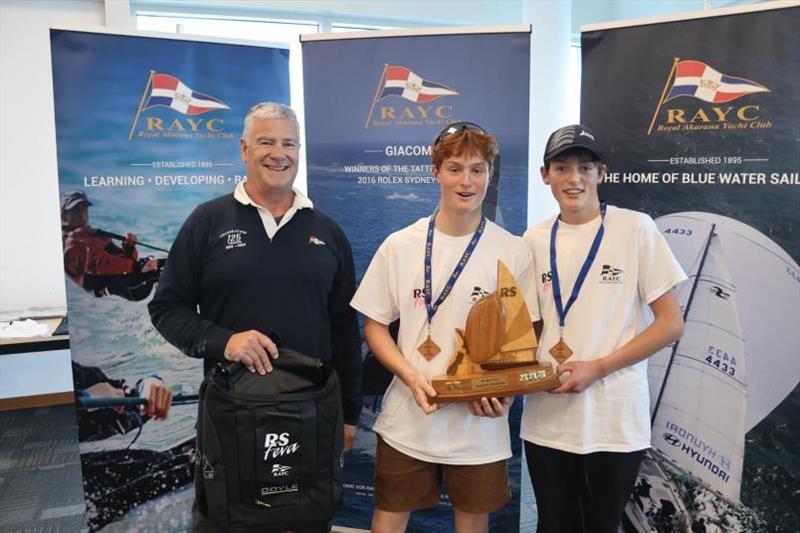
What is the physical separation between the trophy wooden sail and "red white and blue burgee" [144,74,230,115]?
5.01ft

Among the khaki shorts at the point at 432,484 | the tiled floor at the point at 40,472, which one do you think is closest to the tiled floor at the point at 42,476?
the tiled floor at the point at 40,472

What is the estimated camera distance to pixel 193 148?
242cm

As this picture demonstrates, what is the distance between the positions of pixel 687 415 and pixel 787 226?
742 mm

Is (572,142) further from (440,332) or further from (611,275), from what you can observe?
(440,332)

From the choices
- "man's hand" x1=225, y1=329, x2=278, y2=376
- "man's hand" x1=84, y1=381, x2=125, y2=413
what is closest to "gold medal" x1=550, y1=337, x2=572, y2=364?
"man's hand" x1=225, y1=329, x2=278, y2=376

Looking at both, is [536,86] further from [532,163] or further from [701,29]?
[701,29]

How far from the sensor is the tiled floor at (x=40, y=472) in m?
2.86

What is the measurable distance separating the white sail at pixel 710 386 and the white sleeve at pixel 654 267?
521mm

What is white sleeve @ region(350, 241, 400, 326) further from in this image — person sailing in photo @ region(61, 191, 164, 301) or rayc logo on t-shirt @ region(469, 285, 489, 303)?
person sailing in photo @ region(61, 191, 164, 301)

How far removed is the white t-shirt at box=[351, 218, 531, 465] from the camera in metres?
1.59

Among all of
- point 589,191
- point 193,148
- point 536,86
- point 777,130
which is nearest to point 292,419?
point 589,191

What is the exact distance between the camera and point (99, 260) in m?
2.37

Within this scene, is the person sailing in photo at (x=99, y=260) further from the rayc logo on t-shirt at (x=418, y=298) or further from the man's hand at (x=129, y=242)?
the rayc logo on t-shirt at (x=418, y=298)

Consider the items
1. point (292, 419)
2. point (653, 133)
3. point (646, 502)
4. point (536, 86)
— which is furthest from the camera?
point (536, 86)
